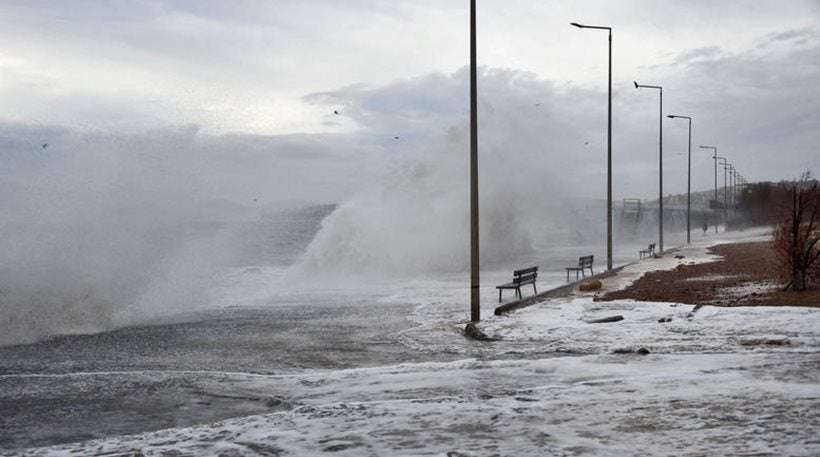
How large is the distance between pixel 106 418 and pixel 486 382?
4520 millimetres

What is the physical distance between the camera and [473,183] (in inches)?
682

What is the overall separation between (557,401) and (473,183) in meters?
8.76

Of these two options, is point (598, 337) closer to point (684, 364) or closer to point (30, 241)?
point (684, 364)

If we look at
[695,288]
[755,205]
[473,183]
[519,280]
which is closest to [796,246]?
[695,288]

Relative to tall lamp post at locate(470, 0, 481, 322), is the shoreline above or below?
below

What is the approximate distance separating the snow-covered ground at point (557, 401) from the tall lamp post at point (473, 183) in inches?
94.5

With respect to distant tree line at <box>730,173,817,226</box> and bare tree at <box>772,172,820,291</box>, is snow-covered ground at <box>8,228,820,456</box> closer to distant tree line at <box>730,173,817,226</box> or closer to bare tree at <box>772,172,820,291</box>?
bare tree at <box>772,172,820,291</box>

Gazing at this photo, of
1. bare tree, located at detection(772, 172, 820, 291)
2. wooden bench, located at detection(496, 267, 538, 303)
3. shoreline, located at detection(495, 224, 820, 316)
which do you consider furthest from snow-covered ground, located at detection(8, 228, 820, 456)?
wooden bench, located at detection(496, 267, 538, 303)

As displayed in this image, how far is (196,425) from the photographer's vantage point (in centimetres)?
851

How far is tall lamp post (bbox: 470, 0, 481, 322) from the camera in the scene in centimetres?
1723

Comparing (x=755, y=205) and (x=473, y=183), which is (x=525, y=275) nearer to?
(x=473, y=183)

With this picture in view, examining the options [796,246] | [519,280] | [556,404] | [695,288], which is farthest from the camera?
[519,280]

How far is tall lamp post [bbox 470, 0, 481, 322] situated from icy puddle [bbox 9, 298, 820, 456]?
295 cm

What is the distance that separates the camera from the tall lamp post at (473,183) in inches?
679
